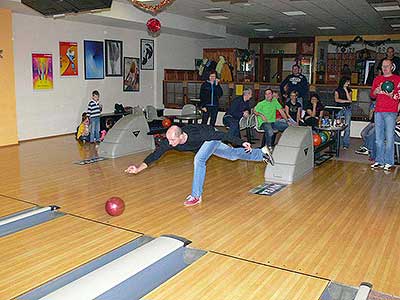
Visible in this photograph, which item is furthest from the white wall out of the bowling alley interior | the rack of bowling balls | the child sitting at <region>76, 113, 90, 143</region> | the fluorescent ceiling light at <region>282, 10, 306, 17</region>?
the rack of bowling balls

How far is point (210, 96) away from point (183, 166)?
2.53m

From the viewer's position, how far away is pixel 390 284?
112 inches

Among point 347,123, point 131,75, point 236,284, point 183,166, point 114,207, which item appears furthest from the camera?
point 131,75

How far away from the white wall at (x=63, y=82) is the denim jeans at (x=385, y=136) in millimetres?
6297

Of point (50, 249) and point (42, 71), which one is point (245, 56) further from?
point (50, 249)

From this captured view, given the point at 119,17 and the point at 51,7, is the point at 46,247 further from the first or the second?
the point at 119,17

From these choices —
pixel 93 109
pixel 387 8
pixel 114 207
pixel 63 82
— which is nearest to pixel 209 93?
pixel 93 109

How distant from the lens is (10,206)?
4.41 meters

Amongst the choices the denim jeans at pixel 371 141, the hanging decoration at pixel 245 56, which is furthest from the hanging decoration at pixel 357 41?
the denim jeans at pixel 371 141

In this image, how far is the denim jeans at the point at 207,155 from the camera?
14.3 ft

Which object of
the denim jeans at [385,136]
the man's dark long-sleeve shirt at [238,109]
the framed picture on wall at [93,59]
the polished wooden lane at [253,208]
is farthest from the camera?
the framed picture on wall at [93,59]

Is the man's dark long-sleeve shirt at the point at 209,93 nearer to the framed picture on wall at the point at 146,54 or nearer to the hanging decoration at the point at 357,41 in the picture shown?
the framed picture on wall at the point at 146,54

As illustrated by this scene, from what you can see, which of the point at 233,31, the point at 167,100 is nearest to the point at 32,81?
the point at 167,100

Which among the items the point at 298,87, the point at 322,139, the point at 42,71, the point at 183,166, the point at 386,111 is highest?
the point at 42,71
